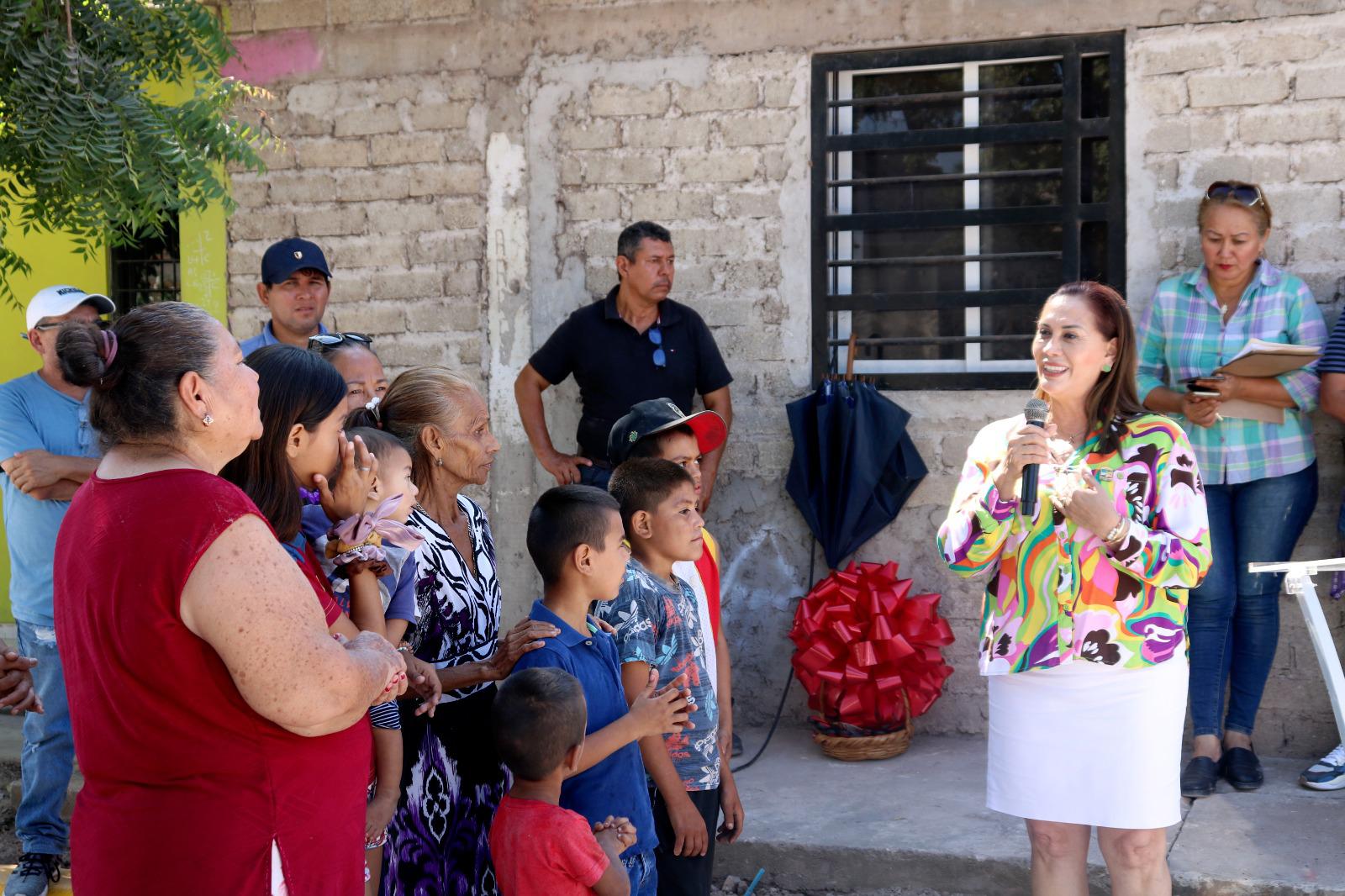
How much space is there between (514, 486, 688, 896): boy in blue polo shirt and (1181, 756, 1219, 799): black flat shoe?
2.55m

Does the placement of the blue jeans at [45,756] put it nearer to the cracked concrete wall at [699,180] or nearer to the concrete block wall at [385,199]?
the cracked concrete wall at [699,180]

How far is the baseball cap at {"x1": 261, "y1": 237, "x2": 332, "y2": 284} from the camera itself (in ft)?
15.8

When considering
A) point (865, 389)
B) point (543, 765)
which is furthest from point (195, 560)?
point (865, 389)

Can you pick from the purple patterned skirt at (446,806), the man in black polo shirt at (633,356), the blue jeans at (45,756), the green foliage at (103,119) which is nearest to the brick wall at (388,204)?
the man in black polo shirt at (633,356)

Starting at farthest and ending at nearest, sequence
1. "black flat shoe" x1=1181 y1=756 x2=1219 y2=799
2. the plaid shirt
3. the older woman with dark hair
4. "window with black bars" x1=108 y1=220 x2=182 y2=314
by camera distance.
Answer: "window with black bars" x1=108 y1=220 x2=182 y2=314 < the plaid shirt < "black flat shoe" x1=1181 y1=756 x2=1219 y2=799 < the older woman with dark hair

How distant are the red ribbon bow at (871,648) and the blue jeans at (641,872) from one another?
2.33 meters

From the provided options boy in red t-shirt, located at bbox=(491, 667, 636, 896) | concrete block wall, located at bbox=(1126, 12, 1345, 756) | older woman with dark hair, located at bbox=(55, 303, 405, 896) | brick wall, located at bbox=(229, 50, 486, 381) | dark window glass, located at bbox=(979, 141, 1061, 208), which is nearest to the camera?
older woman with dark hair, located at bbox=(55, 303, 405, 896)

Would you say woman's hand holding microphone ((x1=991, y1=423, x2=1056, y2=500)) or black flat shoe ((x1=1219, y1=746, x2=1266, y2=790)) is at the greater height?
woman's hand holding microphone ((x1=991, y1=423, x2=1056, y2=500))

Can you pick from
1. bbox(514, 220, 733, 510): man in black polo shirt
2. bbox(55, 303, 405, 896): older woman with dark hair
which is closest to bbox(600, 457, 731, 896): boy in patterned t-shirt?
bbox(55, 303, 405, 896): older woman with dark hair

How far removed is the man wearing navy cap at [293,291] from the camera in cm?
483

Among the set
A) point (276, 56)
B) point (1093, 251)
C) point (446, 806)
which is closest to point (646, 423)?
point (446, 806)

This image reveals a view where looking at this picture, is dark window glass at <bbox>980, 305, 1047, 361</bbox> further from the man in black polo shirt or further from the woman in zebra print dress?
the woman in zebra print dress

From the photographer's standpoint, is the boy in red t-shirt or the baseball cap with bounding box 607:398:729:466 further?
the baseball cap with bounding box 607:398:729:466

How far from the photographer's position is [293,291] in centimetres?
484
